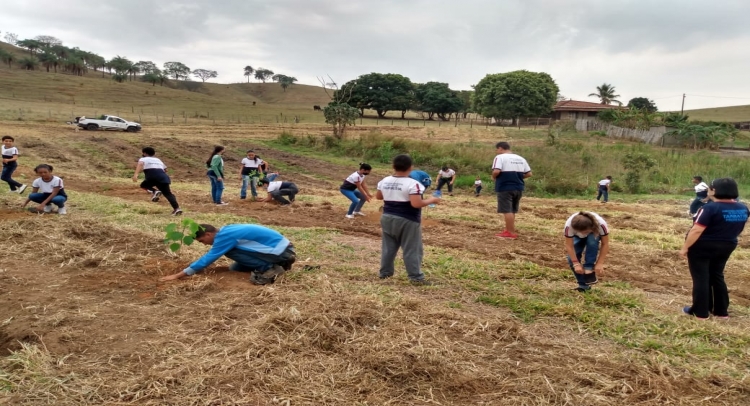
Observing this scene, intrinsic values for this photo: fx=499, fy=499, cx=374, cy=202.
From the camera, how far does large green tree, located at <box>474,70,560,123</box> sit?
65438 millimetres

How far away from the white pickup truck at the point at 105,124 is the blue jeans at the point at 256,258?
102ft

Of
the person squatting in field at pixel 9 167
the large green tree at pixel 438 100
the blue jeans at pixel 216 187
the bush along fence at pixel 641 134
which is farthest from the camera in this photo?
the large green tree at pixel 438 100

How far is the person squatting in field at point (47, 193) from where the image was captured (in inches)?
341

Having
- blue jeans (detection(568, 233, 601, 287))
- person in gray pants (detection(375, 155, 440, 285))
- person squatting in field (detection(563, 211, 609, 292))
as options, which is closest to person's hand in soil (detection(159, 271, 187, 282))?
person in gray pants (detection(375, 155, 440, 285))

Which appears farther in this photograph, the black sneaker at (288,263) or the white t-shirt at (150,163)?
the white t-shirt at (150,163)

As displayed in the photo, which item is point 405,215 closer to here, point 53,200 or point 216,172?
point 53,200

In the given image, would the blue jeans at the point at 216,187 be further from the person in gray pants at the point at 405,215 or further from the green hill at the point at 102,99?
the green hill at the point at 102,99

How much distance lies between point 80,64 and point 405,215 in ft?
368

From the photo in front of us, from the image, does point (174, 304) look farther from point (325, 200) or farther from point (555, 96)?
point (555, 96)

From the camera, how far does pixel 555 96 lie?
6956 cm

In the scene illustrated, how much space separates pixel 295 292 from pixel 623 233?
722 centimetres

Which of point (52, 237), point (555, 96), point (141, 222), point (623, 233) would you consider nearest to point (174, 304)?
point (52, 237)

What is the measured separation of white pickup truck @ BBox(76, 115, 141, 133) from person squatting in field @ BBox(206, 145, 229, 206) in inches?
972

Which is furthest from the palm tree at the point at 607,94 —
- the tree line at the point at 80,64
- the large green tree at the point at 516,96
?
the tree line at the point at 80,64
